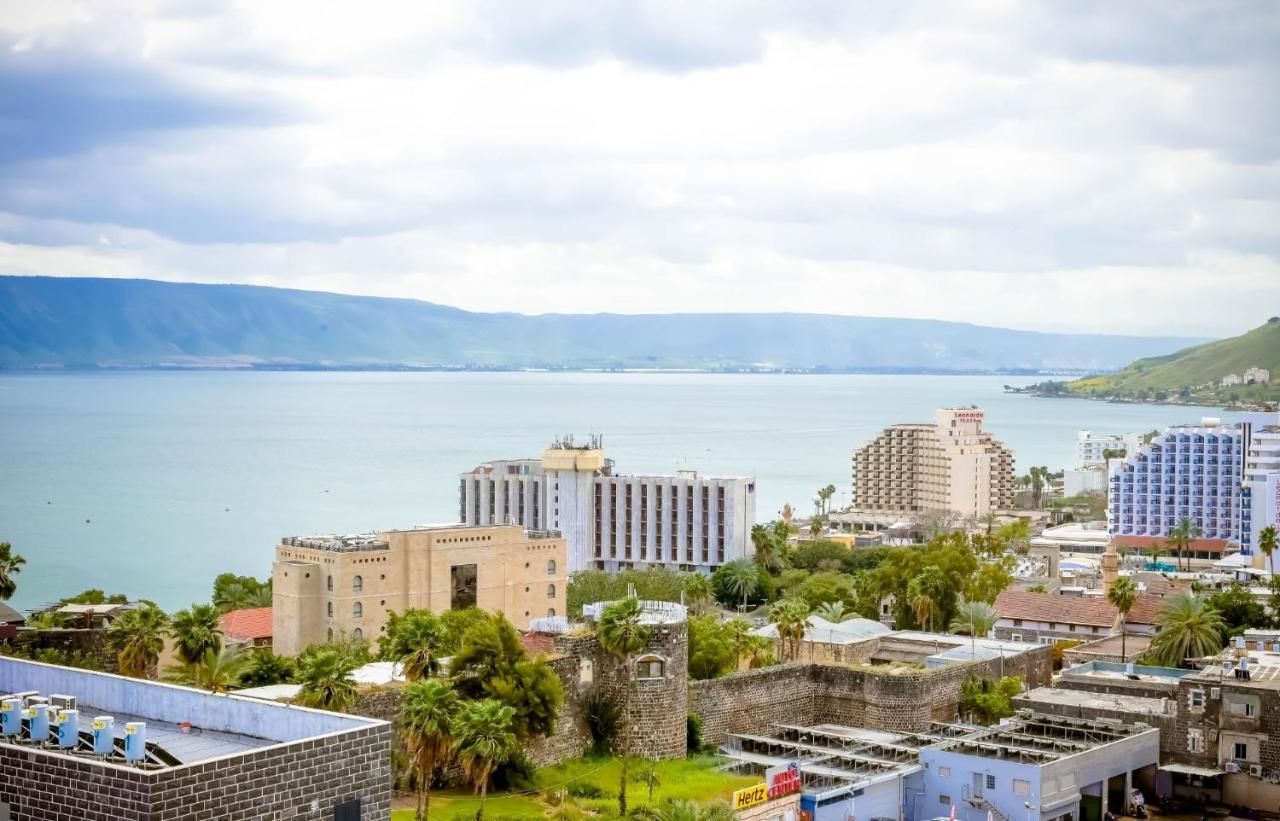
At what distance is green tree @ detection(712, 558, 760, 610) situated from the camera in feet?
228

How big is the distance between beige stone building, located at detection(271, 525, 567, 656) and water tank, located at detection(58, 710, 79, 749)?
3214 centimetres

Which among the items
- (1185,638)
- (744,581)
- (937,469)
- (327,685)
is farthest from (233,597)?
(937,469)

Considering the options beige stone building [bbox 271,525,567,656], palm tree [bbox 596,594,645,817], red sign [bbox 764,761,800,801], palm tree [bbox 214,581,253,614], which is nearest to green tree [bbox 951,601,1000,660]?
beige stone building [bbox 271,525,567,656]

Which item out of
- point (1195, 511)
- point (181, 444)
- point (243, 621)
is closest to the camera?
point (243, 621)

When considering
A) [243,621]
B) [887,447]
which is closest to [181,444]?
[887,447]

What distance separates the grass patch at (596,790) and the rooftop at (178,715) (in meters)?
6.99

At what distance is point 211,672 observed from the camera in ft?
94.6

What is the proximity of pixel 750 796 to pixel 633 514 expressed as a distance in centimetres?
6493

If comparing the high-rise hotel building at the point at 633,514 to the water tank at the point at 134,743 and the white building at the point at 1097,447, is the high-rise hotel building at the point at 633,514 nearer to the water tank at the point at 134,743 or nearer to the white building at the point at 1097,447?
→ the white building at the point at 1097,447

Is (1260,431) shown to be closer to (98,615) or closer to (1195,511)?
(1195,511)

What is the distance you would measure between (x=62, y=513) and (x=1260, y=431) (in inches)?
3429

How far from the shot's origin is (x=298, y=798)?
13828 mm

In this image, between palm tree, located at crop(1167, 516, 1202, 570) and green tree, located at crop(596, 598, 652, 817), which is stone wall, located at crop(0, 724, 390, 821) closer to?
green tree, located at crop(596, 598, 652, 817)

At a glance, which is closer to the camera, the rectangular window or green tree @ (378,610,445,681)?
green tree @ (378,610,445,681)
